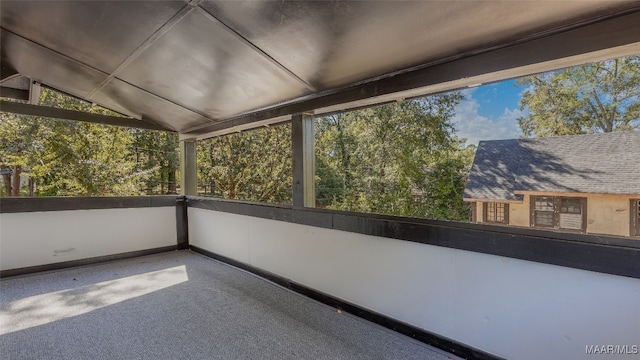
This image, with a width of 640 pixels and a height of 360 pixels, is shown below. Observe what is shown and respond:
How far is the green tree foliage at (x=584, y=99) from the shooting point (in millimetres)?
1411

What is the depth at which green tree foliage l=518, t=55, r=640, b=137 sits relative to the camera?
1.41 meters

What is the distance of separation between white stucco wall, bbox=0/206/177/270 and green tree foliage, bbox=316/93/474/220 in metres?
2.86

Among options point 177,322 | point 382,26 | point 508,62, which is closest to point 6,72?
point 177,322

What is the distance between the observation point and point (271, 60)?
6.95 feet

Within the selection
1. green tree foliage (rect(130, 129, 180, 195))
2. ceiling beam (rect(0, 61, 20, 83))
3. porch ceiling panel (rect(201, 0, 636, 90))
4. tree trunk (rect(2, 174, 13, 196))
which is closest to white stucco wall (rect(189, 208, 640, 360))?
porch ceiling panel (rect(201, 0, 636, 90))

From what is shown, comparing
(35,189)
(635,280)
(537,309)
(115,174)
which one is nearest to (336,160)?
(537,309)

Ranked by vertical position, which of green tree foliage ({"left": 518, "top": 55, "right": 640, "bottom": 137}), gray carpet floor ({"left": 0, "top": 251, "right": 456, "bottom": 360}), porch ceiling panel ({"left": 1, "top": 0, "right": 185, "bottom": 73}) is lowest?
gray carpet floor ({"left": 0, "top": 251, "right": 456, "bottom": 360})

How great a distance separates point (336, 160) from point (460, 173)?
5.23 ft

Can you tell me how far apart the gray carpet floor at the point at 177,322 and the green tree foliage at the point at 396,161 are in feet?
3.27

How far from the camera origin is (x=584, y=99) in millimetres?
1505

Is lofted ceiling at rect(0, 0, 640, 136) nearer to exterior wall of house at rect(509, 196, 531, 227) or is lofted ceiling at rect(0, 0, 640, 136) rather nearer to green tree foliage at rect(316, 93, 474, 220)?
green tree foliage at rect(316, 93, 474, 220)

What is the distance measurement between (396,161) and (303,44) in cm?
151

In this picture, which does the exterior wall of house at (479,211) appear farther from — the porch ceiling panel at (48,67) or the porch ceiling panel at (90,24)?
the porch ceiling panel at (48,67)

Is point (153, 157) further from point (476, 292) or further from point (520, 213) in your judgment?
point (520, 213)
